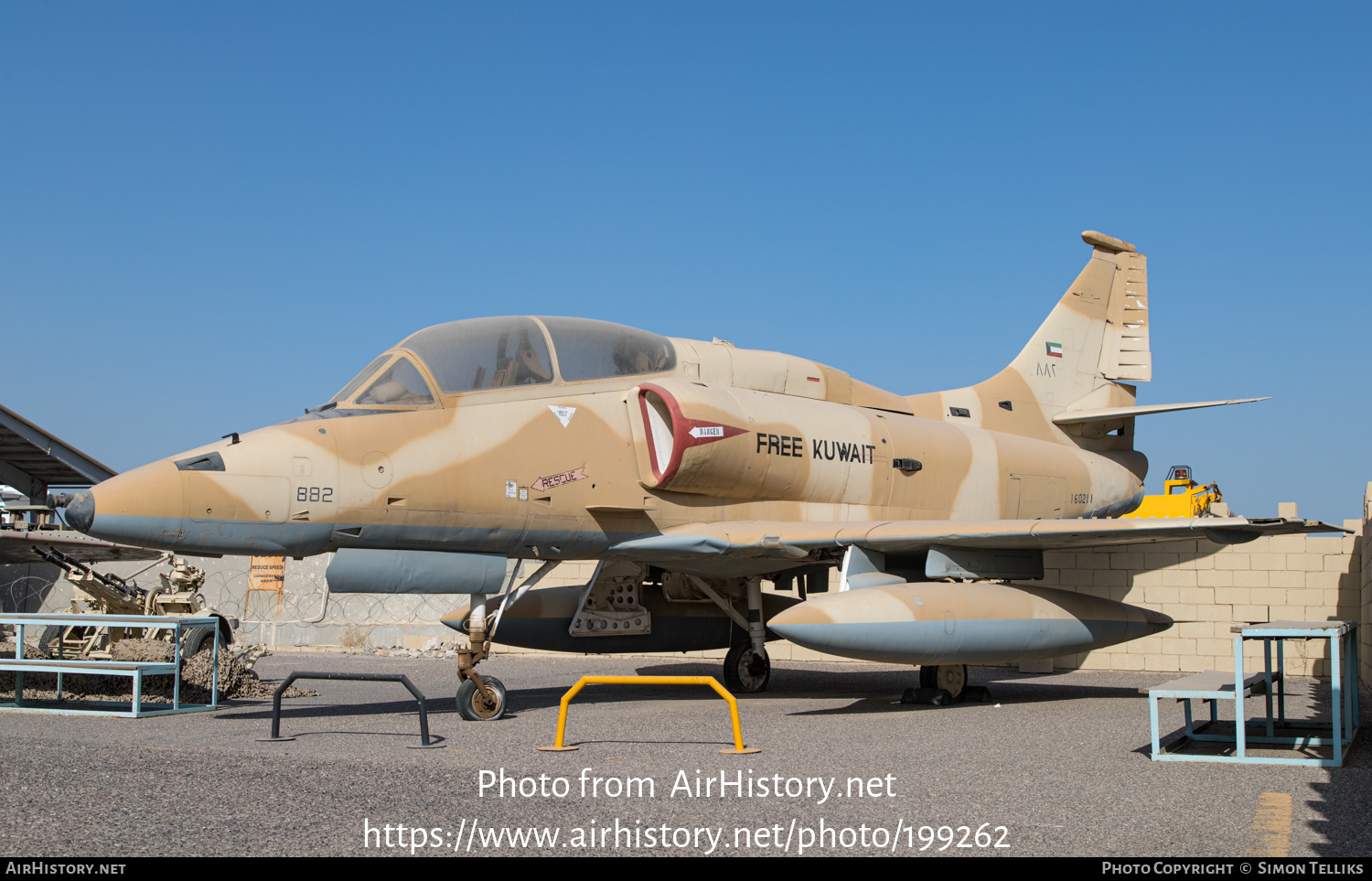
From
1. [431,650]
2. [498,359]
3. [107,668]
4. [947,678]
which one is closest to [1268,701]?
[947,678]

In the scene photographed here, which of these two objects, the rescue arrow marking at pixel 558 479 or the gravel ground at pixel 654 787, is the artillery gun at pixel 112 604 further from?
the rescue arrow marking at pixel 558 479

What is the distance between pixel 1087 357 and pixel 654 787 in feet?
41.5

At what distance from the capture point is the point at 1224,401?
45.1ft

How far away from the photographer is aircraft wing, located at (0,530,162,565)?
44.7 feet

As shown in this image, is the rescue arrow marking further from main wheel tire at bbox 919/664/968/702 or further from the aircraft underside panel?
main wheel tire at bbox 919/664/968/702

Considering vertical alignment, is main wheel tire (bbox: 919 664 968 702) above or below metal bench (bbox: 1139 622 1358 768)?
below

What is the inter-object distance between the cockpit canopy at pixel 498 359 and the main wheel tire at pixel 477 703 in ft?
8.73

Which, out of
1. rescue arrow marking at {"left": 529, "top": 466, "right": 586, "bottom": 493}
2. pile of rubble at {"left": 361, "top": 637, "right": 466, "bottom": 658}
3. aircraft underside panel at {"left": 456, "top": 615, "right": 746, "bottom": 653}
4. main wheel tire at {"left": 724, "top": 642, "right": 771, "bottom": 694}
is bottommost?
pile of rubble at {"left": 361, "top": 637, "right": 466, "bottom": 658}

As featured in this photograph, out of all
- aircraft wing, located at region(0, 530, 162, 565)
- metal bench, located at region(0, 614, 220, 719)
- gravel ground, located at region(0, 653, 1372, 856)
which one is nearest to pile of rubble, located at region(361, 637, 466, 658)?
aircraft wing, located at region(0, 530, 162, 565)

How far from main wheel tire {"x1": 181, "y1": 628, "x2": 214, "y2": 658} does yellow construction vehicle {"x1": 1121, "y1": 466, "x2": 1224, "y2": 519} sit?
16.2 meters

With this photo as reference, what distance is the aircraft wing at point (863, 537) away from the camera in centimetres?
1024

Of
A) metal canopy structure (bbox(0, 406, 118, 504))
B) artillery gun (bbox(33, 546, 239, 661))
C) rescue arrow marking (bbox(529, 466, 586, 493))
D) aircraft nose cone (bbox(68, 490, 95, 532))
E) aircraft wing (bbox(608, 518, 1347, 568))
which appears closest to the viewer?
aircraft nose cone (bbox(68, 490, 95, 532))

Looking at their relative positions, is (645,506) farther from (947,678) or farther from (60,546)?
(60,546)

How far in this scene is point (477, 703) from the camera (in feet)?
32.2
